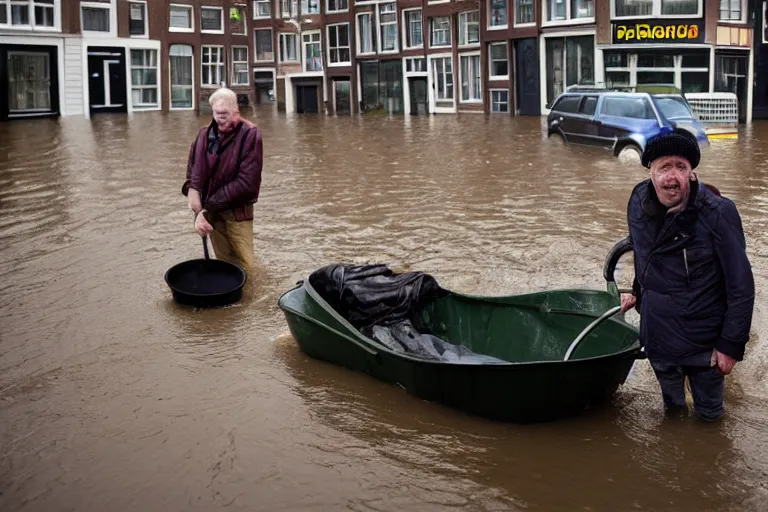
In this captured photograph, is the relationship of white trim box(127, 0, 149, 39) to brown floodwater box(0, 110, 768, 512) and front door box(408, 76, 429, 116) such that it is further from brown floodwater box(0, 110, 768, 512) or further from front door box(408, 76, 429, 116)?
brown floodwater box(0, 110, 768, 512)

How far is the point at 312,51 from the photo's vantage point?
166ft

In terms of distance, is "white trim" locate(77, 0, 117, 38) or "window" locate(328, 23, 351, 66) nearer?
"white trim" locate(77, 0, 117, 38)

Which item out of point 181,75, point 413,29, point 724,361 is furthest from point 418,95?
point 724,361

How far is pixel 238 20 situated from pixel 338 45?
26.1 ft

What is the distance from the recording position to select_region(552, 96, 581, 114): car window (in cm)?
2117

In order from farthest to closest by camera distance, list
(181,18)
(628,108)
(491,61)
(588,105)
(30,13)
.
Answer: (181,18) < (30,13) < (491,61) < (588,105) < (628,108)

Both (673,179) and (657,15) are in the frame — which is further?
(657,15)

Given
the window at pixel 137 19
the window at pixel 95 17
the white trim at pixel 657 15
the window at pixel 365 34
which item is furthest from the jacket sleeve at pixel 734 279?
the window at pixel 137 19

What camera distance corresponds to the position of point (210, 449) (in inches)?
211

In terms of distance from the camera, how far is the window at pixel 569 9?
33969 mm

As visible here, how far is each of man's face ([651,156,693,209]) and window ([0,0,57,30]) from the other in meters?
40.3

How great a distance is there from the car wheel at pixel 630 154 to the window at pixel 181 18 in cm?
3520

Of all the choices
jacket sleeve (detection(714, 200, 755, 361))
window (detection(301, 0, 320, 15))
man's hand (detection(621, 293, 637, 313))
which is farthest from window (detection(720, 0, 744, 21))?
jacket sleeve (detection(714, 200, 755, 361))

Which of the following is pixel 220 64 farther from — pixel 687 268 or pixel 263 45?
pixel 687 268
